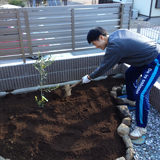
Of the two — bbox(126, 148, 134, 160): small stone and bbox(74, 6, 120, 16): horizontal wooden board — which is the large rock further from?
bbox(74, 6, 120, 16): horizontal wooden board

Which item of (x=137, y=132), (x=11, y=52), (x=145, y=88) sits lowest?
(x=137, y=132)

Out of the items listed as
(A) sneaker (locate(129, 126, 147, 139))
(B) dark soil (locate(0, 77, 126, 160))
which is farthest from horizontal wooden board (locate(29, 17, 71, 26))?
(A) sneaker (locate(129, 126, 147, 139))

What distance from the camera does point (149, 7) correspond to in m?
15.0

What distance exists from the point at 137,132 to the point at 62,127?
1211 millimetres

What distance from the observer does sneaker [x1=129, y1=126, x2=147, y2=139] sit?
9.84 feet

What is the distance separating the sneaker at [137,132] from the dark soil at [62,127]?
0.23 metres

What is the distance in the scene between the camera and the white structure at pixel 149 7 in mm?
14641

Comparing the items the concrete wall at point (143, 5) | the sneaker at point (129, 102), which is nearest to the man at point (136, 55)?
the sneaker at point (129, 102)

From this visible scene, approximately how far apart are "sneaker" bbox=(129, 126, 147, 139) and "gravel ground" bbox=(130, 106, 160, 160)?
0.12 metres

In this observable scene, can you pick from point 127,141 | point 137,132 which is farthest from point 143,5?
point 127,141

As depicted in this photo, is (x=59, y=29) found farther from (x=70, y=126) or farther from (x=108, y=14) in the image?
(x=70, y=126)

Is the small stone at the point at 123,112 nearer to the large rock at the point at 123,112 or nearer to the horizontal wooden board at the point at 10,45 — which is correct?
the large rock at the point at 123,112

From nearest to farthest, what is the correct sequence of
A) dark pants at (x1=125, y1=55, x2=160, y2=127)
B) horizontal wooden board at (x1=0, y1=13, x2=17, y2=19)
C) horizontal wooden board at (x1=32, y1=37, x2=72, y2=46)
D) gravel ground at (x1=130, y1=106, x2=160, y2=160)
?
1. gravel ground at (x1=130, y1=106, x2=160, y2=160)
2. dark pants at (x1=125, y1=55, x2=160, y2=127)
3. horizontal wooden board at (x1=0, y1=13, x2=17, y2=19)
4. horizontal wooden board at (x1=32, y1=37, x2=72, y2=46)

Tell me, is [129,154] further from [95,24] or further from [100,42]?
[95,24]
